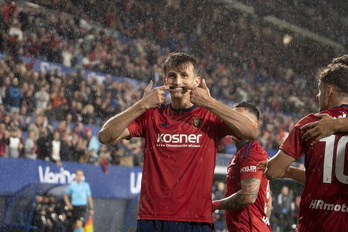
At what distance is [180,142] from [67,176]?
8.75 m

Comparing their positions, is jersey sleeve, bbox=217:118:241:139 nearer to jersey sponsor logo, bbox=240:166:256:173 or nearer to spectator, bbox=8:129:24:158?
→ jersey sponsor logo, bbox=240:166:256:173

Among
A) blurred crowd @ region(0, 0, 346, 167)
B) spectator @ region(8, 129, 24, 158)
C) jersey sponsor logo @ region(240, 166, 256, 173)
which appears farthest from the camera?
blurred crowd @ region(0, 0, 346, 167)

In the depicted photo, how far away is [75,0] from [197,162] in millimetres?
16947

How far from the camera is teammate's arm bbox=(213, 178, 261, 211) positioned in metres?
4.34

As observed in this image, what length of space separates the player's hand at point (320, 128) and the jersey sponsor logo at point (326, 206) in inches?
14.0

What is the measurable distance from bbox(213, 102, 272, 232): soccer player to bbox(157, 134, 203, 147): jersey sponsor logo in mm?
819

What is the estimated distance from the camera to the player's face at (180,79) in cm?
380

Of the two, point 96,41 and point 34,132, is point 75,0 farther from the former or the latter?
point 34,132

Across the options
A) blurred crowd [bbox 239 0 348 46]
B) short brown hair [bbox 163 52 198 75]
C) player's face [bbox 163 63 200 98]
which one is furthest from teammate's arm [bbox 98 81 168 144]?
blurred crowd [bbox 239 0 348 46]

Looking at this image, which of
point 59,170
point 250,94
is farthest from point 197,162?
point 250,94

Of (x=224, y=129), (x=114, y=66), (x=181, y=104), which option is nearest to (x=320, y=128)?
(x=224, y=129)

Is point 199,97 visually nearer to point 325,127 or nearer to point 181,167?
point 181,167

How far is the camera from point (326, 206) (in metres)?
3.24

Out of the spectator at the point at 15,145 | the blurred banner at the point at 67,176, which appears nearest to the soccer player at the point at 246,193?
the blurred banner at the point at 67,176
